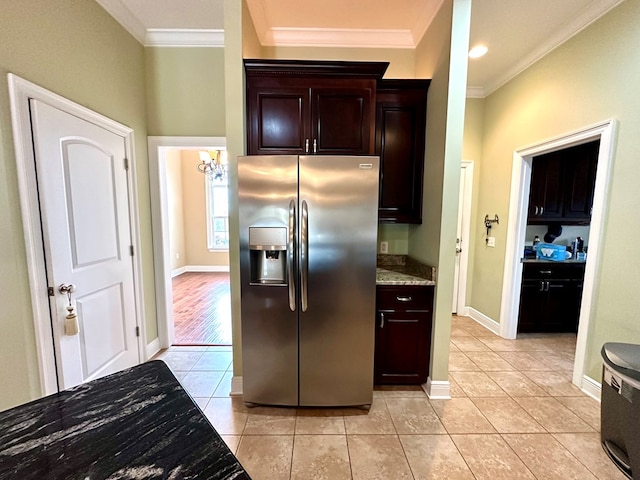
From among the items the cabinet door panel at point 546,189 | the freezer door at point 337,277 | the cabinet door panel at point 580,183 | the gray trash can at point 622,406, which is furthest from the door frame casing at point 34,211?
the cabinet door panel at point 580,183

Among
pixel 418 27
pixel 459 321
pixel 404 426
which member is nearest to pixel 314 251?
pixel 404 426

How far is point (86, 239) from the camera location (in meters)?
2.01

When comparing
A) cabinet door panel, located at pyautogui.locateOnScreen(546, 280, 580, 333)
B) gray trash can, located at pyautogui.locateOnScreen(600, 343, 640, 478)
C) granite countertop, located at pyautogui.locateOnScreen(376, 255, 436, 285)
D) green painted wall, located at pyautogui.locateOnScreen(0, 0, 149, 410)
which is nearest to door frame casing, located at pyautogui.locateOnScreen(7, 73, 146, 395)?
green painted wall, located at pyautogui.locateOnScreen(0, 0, 149, 410)

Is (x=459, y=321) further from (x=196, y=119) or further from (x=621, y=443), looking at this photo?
(x=196, y=119)

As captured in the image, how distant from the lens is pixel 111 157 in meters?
2.26

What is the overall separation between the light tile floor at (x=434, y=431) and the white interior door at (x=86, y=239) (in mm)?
692

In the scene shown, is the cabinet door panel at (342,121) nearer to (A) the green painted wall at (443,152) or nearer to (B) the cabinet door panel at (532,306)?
(A) the green painted wall at (443,152)

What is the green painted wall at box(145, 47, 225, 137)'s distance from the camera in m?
2.63

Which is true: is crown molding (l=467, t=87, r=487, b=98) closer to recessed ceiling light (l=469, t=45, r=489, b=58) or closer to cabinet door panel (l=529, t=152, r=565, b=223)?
recessed ceiling light (l=469, t=45, r=489, b=58)

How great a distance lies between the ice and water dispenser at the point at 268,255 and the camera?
1878 mm

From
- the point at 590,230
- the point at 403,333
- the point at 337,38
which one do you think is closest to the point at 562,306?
the point at 590,230

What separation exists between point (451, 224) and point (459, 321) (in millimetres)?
2257

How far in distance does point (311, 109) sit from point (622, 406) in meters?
2.51

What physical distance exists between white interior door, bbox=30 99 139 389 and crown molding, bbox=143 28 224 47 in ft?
3.40
